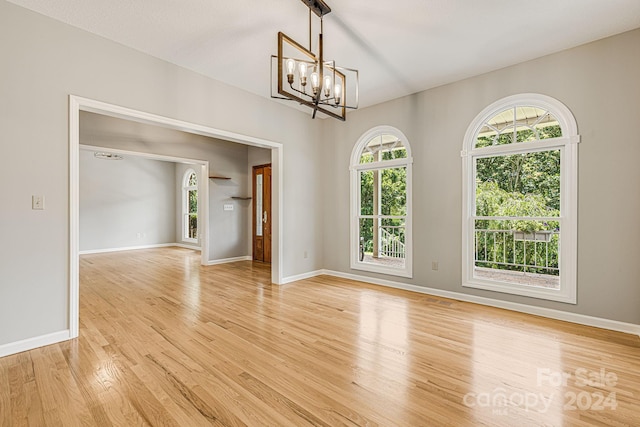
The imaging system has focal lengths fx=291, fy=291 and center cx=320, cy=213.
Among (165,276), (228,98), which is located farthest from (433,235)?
(165,276)

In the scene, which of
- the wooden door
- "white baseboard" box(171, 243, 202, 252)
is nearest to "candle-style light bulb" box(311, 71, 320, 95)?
the wooden door

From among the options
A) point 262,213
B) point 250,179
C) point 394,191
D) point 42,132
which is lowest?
point 262,213

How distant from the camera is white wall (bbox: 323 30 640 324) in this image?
289 cm

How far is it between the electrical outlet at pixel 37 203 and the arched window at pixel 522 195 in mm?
4658

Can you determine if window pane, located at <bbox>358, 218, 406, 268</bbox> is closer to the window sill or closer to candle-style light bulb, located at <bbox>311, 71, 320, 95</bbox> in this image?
the window sill

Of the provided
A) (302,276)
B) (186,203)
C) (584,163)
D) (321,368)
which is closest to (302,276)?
(302,276)

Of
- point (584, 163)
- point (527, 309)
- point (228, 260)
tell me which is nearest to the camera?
point (584, 163)

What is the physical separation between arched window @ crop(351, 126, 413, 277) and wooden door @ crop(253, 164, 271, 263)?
2.45 m

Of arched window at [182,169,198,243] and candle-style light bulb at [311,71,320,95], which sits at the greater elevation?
candle-style light bulb at [311,71,320,95]

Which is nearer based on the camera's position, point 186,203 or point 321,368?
point 321,368

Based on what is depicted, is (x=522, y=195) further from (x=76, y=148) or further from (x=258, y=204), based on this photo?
(x=258, y=204)

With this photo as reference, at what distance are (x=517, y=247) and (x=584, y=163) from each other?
1.40 metres

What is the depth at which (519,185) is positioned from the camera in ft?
12.6

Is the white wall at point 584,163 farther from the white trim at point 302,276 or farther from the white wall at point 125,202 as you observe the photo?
the white wall at point 125,202
